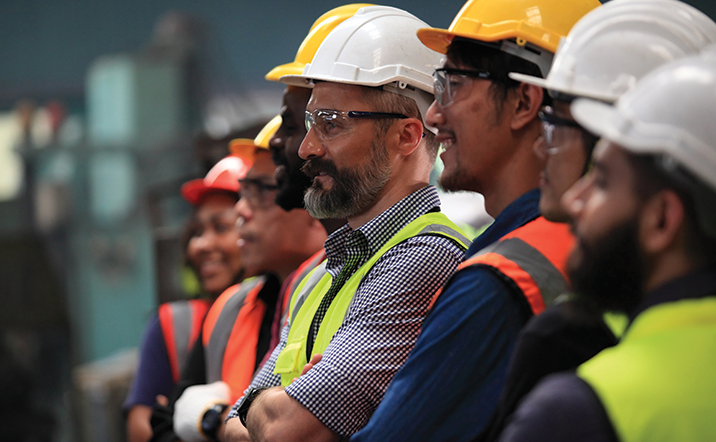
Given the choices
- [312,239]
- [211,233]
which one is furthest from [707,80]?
[211,233]

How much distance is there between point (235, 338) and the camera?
3.38 m

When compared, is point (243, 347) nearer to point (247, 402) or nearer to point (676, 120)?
point (247, 402)

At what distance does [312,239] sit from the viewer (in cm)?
354

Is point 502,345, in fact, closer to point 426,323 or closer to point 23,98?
point 426,323

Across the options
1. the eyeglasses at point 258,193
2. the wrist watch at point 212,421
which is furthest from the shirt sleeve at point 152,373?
the wrist watch at point 212,421

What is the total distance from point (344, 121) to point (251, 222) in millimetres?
1460

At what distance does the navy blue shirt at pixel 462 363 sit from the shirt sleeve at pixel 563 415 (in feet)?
1.25

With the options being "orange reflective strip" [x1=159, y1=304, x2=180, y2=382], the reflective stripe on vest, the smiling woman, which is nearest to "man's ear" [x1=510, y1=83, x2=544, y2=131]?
the reflective stripe on vest

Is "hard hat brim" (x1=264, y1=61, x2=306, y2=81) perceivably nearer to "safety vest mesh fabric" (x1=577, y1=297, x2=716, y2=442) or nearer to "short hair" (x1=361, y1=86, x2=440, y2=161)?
"short hair" (x1=361, y1=86, x2=440, y2=161)

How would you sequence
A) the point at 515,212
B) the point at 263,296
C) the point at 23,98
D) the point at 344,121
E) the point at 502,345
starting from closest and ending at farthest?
the point at 502,345 < the point at 515,212 < the point at 344,121 < the point at 263,296 < the point at 23,98

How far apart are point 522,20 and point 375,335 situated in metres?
0.84

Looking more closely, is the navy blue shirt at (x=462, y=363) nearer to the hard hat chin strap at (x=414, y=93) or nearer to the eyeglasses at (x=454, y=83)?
the eyeglasses at (x=454, y=83)

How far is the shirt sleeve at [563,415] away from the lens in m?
1.00

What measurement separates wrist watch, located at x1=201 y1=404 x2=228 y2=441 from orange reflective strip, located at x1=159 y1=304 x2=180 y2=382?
1.24 meters
